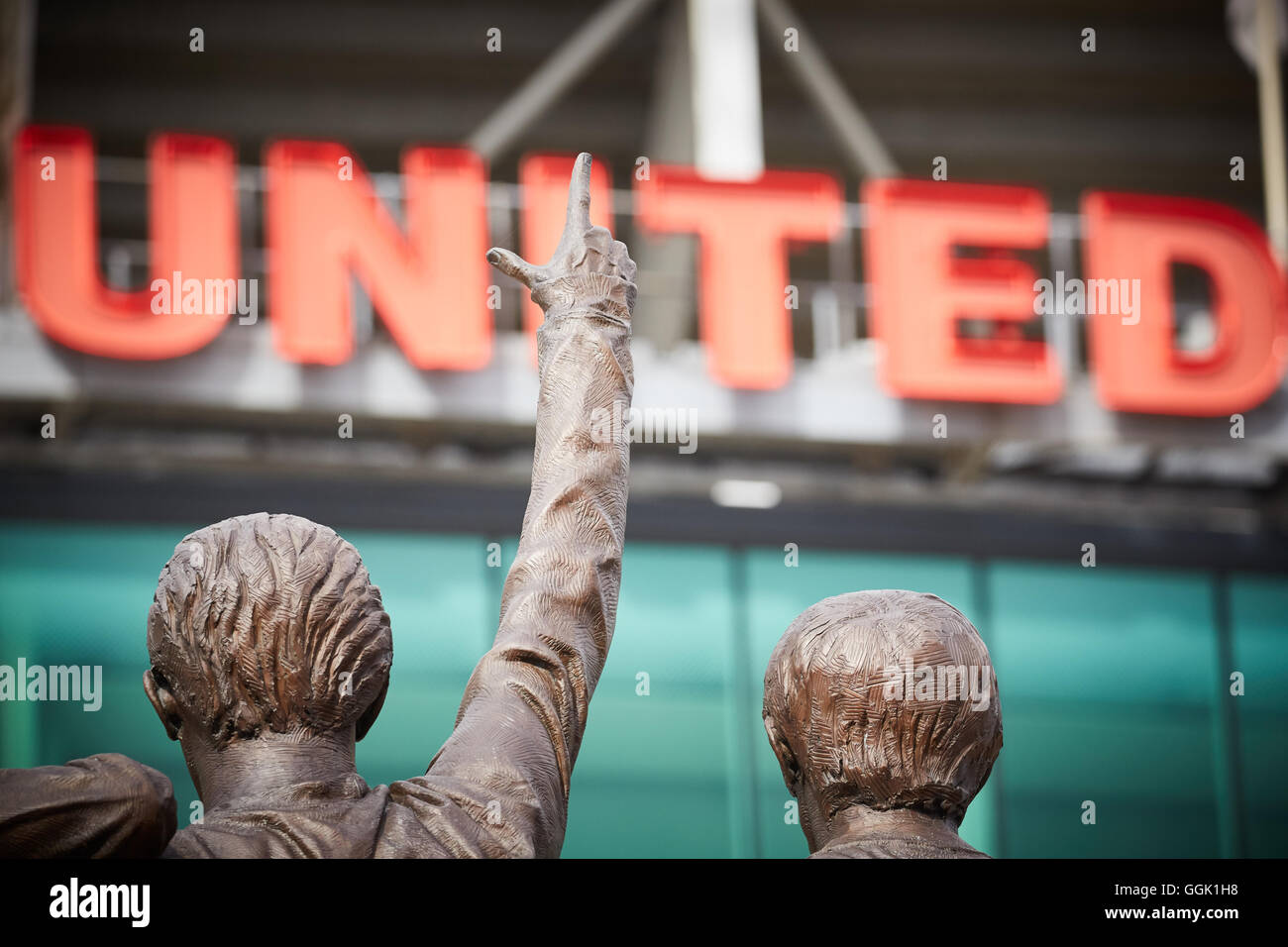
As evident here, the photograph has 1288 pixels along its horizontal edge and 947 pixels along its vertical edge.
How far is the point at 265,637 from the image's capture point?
2.71m

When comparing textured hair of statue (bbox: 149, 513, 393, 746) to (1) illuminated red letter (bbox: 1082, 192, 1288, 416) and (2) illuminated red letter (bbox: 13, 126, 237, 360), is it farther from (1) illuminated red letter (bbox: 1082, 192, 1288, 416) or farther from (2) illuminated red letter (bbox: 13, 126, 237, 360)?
(1) illuminated red letter (bbox: 1082, 192, 1288, 416)

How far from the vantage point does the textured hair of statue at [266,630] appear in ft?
A: 8.91

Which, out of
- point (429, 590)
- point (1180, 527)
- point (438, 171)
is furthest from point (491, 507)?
point (1180, 527)

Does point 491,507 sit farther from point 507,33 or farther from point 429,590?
point 507,33

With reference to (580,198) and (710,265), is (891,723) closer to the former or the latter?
(580,198)

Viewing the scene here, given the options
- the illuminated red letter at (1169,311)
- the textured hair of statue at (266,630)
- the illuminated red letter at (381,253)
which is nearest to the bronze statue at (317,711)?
the textured hair of statue at (266,630)

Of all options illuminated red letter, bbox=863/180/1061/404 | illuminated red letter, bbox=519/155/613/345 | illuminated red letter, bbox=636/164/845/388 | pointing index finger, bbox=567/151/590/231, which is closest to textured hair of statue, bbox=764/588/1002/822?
pointing index finger, bbox=567/151/590/231

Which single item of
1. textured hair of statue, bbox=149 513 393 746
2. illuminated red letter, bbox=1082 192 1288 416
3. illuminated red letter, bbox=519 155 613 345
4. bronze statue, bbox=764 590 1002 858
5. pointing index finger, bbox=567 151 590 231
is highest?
illuminated red letter, bbox=519 155 613 345

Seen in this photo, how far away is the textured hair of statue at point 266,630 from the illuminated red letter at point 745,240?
9.41 m

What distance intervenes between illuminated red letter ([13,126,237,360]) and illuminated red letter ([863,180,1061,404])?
4301 millimetres

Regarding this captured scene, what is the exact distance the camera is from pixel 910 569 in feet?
43.2

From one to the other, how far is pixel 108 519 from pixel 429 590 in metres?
2.18

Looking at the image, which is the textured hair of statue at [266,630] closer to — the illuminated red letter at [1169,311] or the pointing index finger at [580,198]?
the pointing index finger at [580,198]

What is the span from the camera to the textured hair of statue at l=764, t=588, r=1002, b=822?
116 inches
